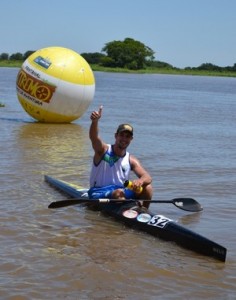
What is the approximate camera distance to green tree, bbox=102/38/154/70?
9850 cm

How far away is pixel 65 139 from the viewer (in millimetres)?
12266

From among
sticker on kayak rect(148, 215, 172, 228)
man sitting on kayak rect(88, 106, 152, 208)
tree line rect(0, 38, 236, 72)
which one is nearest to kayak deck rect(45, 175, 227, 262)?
sticker on kayak rect(148, 215, 172, 228)

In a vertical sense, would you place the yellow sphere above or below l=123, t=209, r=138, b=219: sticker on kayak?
above

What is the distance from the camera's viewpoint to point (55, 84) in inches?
516

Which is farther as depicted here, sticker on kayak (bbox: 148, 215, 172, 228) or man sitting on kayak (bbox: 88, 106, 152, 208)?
man sitting on kayak (bbox: 88, 106, 152, 208)

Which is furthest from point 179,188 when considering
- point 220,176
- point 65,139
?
point 65,139

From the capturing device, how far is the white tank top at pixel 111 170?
6.73 m

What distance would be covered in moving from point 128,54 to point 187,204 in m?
93.3

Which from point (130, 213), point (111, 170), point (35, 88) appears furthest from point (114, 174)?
point (35, 88)

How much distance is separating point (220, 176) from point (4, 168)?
3223mm

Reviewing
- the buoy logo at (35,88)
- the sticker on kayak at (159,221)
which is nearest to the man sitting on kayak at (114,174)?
the sticker on kayak at (159,221)

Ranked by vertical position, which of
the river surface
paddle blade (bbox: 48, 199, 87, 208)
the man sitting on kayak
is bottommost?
the river surface

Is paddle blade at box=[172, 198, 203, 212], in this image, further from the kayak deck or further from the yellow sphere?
the yellow sphere

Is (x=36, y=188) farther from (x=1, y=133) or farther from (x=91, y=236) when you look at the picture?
(x=1, y=133)
